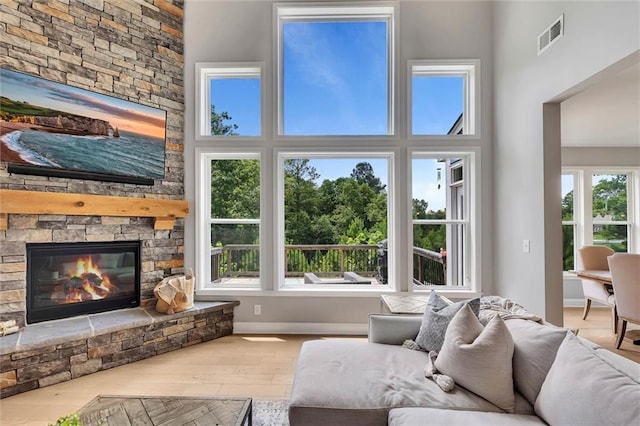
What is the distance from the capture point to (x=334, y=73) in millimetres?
3883

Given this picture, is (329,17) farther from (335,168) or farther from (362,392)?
(362,392)

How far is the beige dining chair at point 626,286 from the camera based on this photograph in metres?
3.04

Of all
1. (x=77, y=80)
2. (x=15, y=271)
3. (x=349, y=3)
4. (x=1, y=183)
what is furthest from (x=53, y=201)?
(x=349, y=3)

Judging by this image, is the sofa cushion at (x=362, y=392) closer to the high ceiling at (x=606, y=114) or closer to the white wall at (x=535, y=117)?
the white wall at (x=535, y=117)

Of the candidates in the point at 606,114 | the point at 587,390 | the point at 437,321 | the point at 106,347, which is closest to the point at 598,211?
the point at 606,114

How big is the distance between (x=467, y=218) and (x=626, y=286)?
61.7 inches

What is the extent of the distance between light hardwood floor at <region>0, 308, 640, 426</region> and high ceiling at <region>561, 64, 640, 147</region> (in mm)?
2618

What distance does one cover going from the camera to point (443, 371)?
177 cm

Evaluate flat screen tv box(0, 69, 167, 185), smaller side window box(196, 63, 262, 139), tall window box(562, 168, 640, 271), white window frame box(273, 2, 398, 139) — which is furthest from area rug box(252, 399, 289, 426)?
tall window box(562, 168, 640, 271)

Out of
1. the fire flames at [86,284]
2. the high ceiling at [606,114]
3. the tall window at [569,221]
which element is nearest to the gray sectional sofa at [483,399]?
the high ceiling at [606,114]

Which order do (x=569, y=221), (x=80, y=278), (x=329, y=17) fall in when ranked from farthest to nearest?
(x=569, y=221), (x=329, y=17), (x=80, y=278)

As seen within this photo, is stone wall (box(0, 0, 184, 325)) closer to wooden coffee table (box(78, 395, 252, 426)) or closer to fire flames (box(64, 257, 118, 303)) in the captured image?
fire flames (box(64, 257, 118, 303))

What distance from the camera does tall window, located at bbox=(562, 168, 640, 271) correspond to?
5.21 metres

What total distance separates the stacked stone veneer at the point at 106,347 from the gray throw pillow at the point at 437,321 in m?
2.31
